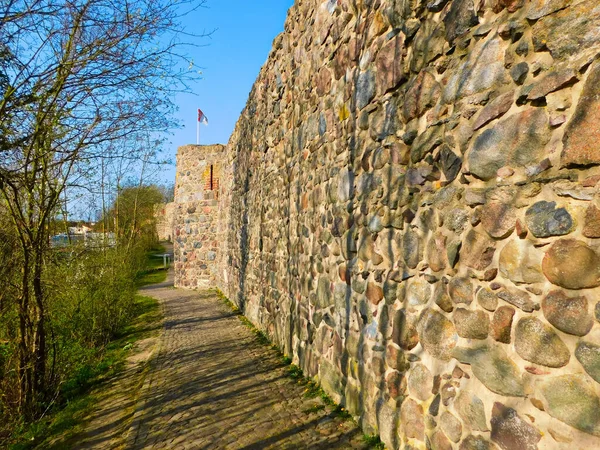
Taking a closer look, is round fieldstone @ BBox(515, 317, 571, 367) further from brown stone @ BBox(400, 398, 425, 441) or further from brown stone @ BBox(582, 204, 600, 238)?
brown stone @ BBox(400, 398, 425, 441)

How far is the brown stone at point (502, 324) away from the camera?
1958mm

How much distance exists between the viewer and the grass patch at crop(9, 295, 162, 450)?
12.7 ft

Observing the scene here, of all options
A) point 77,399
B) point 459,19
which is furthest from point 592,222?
point 77,399

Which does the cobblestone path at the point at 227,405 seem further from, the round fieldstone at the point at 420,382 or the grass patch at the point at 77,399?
the round fieldstone at the point at 420,382

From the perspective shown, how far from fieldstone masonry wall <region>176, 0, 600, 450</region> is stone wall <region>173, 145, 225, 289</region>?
10.2 meters

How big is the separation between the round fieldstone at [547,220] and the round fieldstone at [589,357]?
42cm

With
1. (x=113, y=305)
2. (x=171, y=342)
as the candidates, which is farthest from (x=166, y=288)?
(x=171, y=342)

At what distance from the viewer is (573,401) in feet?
5.46

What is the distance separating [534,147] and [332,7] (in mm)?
3034

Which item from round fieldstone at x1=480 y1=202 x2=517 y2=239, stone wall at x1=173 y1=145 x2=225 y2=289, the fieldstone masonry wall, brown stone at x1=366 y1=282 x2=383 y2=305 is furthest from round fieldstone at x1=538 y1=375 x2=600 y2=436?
stone wall at x1=173 y1=145 x2=225 y2=289

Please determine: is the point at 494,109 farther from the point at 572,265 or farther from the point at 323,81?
the point at 323,81

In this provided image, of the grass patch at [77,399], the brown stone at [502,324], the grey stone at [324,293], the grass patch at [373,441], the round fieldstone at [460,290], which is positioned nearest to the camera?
the brown stone at [502,324]

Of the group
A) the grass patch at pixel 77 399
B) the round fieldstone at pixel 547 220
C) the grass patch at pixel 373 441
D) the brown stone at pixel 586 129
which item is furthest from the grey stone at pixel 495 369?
the grass patch at pixel 77 399

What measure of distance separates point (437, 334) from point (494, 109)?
121 cm
